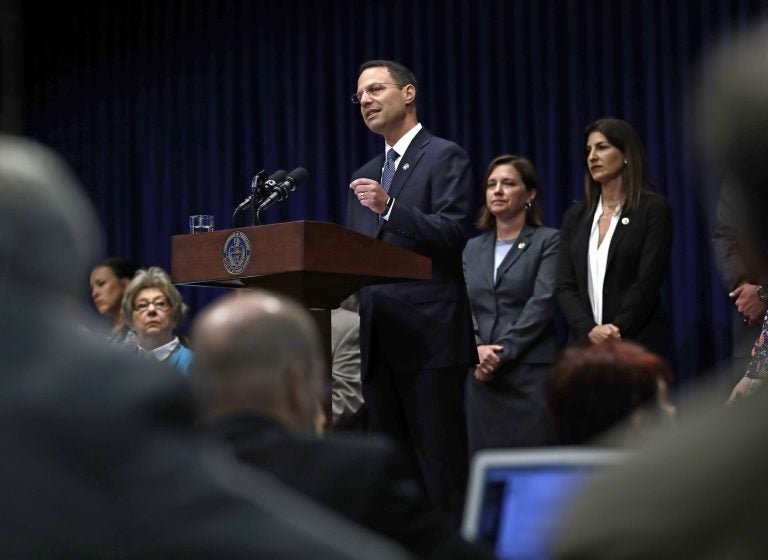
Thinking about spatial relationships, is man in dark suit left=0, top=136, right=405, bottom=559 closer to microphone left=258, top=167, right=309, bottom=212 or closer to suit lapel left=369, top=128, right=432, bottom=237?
microphone left=258, top=167, right=309, bottom=212

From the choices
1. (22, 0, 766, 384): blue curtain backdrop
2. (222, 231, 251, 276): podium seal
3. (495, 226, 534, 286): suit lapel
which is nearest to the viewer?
(222, 231, 251, 276): podium seal

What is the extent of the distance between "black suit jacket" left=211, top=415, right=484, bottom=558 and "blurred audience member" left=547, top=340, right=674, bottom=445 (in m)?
0.25

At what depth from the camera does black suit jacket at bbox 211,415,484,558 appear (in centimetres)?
145

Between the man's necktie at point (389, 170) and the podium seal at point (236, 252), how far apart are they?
2.75ft

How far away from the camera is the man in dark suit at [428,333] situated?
4172 mm

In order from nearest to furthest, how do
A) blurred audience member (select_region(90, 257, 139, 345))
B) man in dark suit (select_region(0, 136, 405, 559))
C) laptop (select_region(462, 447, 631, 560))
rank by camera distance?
man in dark suit (select_region(0, 136, 405, 559))
laptop (select_region(462, 447, 631, 560))
blurred audience member (select_region(90, 257, 139, 345))

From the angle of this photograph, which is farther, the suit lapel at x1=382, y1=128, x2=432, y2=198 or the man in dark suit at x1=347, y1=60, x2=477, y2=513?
the suit lapel at x1=382, y1=128, x2=432, y2=198

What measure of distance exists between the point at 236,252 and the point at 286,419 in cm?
232

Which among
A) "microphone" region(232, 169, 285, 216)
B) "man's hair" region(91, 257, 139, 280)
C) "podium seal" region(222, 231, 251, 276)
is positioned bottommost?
"man's hair" region(91, 257, 139, 280)

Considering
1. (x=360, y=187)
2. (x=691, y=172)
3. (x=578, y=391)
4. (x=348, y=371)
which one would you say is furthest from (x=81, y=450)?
(x=691, y=172)

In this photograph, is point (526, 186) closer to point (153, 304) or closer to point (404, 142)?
point (404, 142)

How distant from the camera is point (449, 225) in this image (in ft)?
13.6

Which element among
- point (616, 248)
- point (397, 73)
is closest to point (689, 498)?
point (397, 73)

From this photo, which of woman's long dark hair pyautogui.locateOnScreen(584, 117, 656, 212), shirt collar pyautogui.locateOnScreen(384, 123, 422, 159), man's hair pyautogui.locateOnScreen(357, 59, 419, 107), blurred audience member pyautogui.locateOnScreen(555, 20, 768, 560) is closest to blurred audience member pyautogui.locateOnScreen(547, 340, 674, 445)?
blurred audience member pyautogui.locateOnScreen(555, 20, 768, 560)
